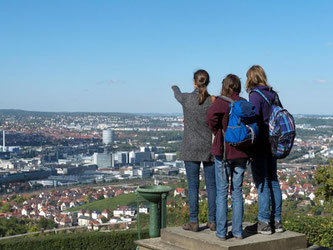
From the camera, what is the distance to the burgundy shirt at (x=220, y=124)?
160 inches

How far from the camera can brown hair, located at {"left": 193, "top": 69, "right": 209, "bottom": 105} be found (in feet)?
14.2

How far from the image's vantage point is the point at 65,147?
9606cm

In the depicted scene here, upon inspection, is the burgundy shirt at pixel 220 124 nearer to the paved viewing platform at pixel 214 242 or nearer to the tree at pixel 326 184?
the paved viewing platform at pixel 214 242

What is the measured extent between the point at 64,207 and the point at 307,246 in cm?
3185

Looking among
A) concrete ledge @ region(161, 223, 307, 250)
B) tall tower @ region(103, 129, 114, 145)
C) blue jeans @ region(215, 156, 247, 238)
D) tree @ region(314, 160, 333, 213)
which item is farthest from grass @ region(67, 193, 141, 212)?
tall tower @ region(103, 129, 114, 145)

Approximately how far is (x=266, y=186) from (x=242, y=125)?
2.14 feet

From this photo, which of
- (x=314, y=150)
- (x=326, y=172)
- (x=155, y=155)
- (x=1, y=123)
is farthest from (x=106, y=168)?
(x=326, y=172)

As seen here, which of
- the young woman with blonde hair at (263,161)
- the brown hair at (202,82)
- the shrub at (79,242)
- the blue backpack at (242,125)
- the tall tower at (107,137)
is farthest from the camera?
the tall tower at (107,137)

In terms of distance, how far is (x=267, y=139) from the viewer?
4.23m

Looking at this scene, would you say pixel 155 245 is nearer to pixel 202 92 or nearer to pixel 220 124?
pixel 220 124

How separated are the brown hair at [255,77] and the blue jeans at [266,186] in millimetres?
593

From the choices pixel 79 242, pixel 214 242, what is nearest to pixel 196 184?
pixel 214 242

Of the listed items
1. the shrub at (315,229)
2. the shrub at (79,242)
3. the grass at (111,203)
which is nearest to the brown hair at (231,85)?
the shrub at (315,229)

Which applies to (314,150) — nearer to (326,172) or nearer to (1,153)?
(1,153)
